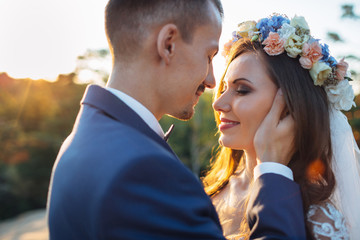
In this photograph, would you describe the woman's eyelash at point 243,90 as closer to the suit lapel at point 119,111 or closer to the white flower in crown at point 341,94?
the white flower in crown at point 341,94

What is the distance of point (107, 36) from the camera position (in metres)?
2.57

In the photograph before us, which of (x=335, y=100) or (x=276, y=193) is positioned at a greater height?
(x=335, y=100)

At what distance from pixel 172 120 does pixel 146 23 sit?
31.9 meters

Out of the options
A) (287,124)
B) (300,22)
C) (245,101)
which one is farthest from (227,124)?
(300,22)

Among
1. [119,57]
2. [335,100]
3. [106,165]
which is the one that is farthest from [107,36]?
[335,100]

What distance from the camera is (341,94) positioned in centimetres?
333

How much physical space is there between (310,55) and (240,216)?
5.44 feet

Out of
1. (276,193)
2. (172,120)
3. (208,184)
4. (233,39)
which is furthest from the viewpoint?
(172,120)

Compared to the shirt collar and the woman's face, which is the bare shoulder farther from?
the shirt collar

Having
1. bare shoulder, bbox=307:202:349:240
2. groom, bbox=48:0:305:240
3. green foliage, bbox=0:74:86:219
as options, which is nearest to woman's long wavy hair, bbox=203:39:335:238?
bare shoulder, bbox=307:202:349:240

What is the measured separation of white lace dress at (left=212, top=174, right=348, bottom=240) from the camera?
2659mm

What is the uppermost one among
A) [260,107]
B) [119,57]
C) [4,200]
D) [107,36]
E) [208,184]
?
[107,36]

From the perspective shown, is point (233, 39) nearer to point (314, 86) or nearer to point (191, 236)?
point (314, 86)

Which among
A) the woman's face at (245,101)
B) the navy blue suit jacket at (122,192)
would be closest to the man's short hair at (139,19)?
the navy blue suit jacket at (122,192)
